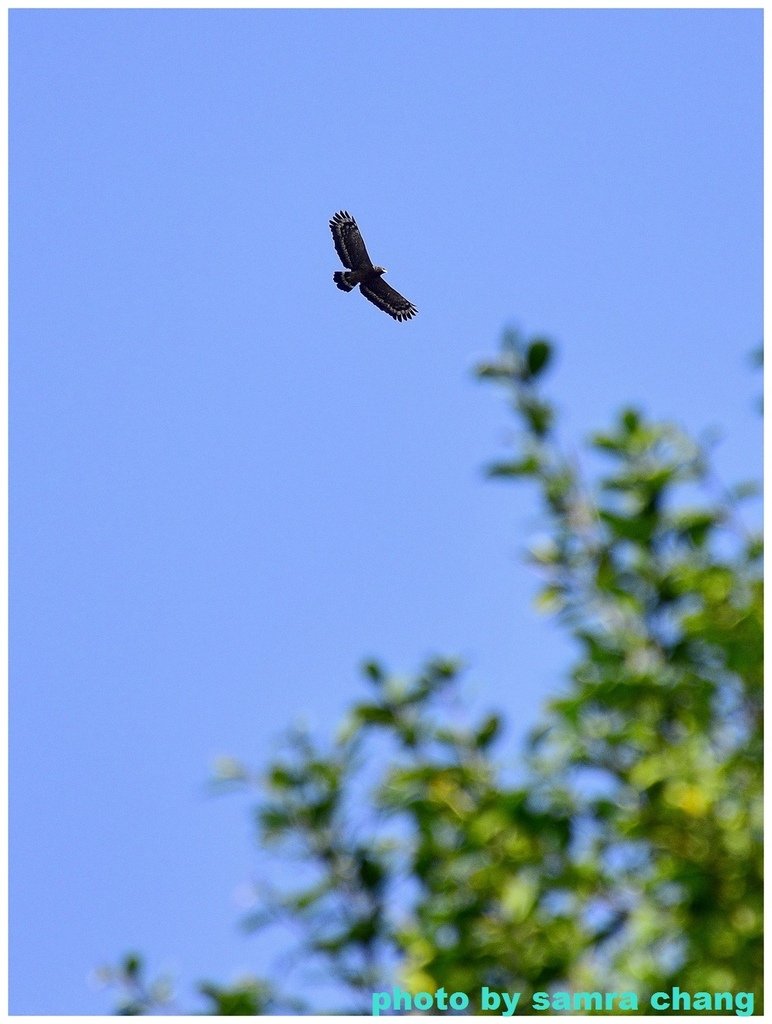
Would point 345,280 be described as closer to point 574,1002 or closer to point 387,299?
point 387,299

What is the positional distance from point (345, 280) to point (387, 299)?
2.07 feet

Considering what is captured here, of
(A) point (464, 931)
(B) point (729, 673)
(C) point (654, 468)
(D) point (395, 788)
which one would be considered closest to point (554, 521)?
(C) point (654, 468)

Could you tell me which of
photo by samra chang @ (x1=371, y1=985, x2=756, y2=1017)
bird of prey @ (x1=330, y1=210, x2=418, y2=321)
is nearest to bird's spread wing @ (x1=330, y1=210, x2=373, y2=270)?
bird of prey @ (x1=330, y1=210, x2=418, y2=321)

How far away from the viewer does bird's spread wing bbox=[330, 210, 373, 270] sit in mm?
15727

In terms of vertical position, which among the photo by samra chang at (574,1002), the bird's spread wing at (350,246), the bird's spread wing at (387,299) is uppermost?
the bird's spread wing at (350,246)

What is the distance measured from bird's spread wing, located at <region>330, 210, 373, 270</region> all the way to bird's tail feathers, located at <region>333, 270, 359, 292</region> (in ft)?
0.28

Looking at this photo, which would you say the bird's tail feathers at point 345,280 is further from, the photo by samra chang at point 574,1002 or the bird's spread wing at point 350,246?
the photo by samra chang at point 574,1002

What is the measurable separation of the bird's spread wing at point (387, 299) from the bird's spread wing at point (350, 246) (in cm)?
24

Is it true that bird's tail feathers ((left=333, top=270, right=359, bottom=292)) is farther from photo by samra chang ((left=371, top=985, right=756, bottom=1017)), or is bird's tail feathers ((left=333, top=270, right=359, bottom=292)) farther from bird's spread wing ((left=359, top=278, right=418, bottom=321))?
photo by samra chang ((left=371, top=985, right=756, bottom=1017))

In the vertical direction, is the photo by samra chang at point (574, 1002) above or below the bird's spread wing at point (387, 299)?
below

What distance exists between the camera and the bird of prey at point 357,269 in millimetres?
15734

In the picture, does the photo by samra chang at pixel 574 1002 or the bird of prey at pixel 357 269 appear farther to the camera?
the bird of prey at pixel 357 269

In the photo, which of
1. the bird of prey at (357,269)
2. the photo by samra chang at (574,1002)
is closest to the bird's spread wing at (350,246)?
the bird of prey at (357,269)

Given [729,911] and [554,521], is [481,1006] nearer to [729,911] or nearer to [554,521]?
[729,911]
